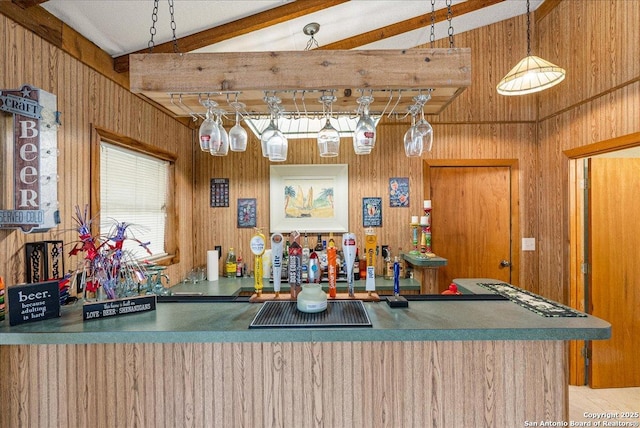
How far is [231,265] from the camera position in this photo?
326 cm

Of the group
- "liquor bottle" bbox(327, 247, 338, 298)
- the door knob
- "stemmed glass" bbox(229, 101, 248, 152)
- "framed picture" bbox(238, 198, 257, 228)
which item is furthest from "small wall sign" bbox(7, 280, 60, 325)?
the door knob

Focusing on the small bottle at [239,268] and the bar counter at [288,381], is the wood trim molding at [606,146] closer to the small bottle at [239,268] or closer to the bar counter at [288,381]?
the bar counter at [288,381]

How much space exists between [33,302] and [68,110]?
3.64 feet

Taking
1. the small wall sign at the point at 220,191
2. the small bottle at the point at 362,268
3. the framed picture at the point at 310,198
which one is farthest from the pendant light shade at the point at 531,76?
the small wall sign at the point at 220,191

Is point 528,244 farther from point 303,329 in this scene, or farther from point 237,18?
point 237,18

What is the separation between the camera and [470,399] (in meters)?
1.39

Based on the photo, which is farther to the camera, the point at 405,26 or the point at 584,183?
the point at 584,183

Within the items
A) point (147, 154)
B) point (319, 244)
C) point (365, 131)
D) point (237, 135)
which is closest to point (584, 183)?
point (319, 244)

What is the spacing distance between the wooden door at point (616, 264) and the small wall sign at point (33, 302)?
384 centimetres

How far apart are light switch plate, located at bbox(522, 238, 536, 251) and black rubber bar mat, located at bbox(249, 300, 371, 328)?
251cm

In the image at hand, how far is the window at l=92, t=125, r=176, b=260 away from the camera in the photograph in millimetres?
2176

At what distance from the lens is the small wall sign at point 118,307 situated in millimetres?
1374

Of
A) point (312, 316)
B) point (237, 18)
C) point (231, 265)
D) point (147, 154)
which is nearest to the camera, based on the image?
point (312, 316)

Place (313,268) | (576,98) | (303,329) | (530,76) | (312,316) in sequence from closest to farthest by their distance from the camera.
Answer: (303,329)
(312,316)
(313,268)
(530,76)
(576,98)
